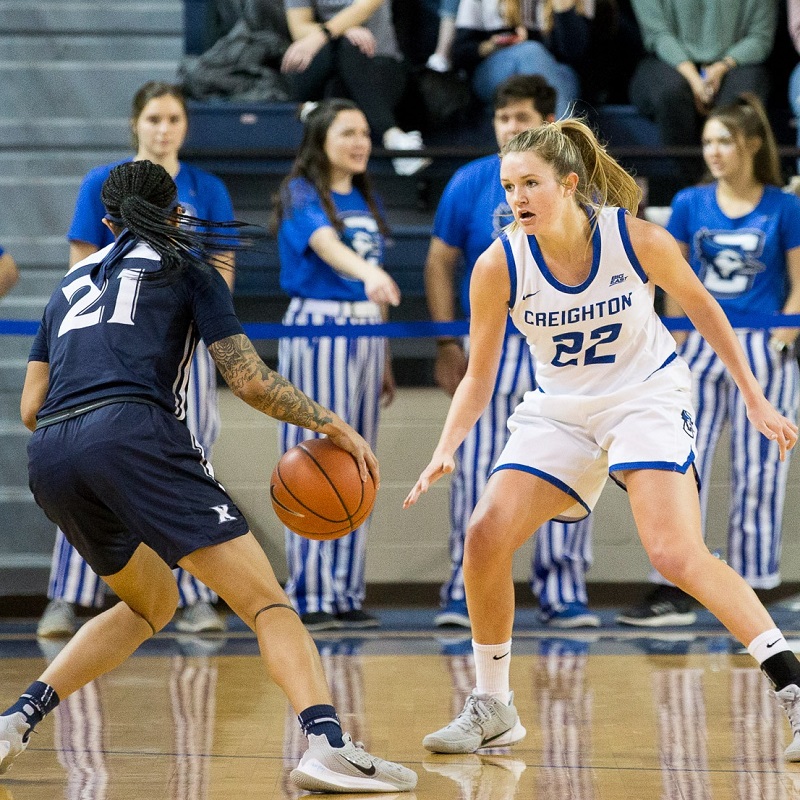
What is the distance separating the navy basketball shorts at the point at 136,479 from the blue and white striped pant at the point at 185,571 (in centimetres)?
199

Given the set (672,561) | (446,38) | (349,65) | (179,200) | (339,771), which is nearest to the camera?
(339,771)

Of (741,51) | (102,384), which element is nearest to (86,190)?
(102,384)

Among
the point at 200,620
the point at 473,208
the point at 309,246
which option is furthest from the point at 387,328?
the point at 200,620

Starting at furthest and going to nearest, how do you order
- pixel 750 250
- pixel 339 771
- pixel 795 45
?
pixel 795 45, pixel 750 250, pixel 339 771

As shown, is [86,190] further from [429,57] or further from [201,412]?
[429,57]

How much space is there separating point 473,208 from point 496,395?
29.4 inches

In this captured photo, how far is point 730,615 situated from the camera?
3188mm

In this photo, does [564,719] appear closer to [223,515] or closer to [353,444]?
[353,444]

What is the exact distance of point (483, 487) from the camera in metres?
5.20

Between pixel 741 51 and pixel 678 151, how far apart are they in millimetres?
905

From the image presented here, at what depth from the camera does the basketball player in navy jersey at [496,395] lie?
5.16 metres

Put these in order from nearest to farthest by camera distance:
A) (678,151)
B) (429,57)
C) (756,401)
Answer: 1. (756,401)
2. (678,151)
3. (429,57)

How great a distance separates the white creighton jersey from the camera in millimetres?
3432

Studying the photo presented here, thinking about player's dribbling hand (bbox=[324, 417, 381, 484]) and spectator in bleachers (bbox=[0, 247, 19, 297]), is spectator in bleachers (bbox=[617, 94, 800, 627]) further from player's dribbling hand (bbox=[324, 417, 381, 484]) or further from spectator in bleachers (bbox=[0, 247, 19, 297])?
spectator in bleachers (bbox=[0, 247, 19, 297])
